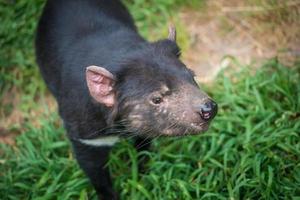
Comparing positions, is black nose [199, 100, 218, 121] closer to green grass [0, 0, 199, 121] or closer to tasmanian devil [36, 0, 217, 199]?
tasmanian devil [36, 0, 217, 199]

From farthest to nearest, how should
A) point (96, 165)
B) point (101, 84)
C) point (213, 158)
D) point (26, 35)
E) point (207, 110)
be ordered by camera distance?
point (26, 35), point (213, 158), point (96, 165), point (101, 84), point (207, 110)

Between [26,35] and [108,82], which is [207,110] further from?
[26,35]

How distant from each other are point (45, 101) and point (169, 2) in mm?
1520

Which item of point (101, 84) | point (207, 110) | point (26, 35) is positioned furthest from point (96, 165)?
point (26, 35)

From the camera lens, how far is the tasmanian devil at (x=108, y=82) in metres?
2.50

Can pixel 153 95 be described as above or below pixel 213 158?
above

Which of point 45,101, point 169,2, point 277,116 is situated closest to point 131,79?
point 277,116

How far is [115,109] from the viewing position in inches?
104

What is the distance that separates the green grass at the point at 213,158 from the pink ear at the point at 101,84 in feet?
2.93

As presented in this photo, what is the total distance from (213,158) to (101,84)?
1.21 meters

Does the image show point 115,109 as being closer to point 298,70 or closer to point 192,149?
point 192,149

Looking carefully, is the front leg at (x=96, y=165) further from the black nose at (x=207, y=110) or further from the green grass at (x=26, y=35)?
the green grass at (x=26, y=35)

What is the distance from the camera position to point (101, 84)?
8.41ft

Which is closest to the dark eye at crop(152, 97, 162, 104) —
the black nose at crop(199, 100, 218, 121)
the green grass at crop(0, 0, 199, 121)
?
the black nose at crop(199, 100, 218, 121)
